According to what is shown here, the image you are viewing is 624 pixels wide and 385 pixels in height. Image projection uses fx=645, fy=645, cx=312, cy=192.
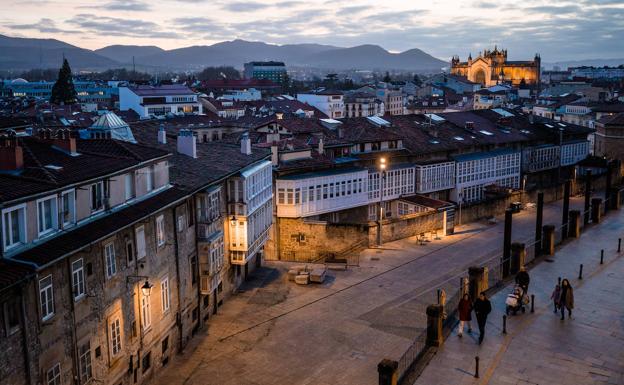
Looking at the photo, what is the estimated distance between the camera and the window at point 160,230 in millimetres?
24688

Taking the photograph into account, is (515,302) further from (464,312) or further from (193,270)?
(193,270)

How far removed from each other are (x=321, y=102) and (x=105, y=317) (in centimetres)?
11838

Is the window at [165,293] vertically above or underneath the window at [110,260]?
underneath

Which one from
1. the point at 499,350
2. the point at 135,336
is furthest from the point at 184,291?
the point at 499,350

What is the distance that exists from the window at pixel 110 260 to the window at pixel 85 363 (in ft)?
7.89

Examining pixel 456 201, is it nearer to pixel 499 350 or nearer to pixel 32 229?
pixel 499 350

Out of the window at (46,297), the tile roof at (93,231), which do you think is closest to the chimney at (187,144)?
the tile roof at (93,231)

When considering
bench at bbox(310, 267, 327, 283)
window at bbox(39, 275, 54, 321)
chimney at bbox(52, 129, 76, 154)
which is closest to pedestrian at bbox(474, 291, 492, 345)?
window at bbox(39, 275, 54, 321)

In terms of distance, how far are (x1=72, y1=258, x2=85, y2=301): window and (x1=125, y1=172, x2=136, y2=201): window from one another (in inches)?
160

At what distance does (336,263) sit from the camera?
4022 cm

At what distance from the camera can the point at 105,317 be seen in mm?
20703

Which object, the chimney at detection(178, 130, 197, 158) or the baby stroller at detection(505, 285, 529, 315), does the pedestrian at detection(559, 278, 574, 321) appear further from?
the chimney at detection(178, 130, 197, 158)

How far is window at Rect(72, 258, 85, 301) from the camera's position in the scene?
61.4 ft

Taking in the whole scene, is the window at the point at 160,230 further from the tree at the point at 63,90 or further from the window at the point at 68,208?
the tree at the point at 63,90
